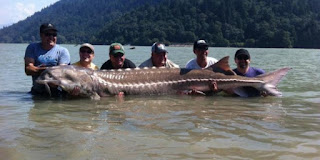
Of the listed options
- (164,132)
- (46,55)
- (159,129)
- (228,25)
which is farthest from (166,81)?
(228,25)

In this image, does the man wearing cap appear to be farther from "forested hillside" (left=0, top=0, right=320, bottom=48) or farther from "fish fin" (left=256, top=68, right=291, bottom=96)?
"forested hillside" (left=0, top=0, right=320, bottom=48)

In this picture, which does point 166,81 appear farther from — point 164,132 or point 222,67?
point 164,132

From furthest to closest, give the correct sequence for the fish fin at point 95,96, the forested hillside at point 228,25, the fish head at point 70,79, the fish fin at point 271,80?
the forested hillside at point 228,25 < the fish fin at point 271,80 < the fish fin at point 95,96 < the fish head at point 70,79

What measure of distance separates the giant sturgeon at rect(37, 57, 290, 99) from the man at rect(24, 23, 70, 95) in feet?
2.23

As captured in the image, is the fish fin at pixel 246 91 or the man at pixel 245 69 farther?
the fish fin at pixel 246 91

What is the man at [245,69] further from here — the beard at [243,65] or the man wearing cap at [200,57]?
the man wearing cap at [200,57]

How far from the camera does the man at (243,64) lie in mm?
7543

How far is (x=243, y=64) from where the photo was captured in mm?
7848

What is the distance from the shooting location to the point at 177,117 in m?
5.27

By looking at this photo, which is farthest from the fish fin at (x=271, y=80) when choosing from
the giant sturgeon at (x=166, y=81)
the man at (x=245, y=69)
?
the man at (x=245, y=69)

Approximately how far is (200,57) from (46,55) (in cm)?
330

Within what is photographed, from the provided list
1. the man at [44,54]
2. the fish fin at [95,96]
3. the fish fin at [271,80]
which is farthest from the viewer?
the fish fin at [271,80]

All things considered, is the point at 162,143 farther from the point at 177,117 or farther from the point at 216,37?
the point at 216,37

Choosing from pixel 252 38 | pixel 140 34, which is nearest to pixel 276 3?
pixel 252 38
